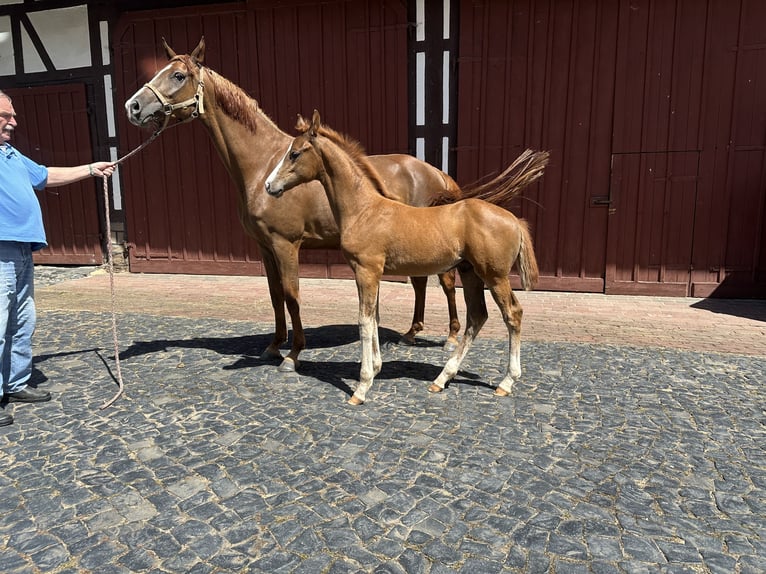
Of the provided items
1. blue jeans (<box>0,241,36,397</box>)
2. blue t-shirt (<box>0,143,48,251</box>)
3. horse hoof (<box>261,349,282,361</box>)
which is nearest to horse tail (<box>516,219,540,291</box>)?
horse hoof (<box>261,349,282,361</box>)

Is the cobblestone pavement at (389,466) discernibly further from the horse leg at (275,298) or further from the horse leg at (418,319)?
the horse leg at (418,319)

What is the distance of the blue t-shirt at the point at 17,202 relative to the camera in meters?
3.19

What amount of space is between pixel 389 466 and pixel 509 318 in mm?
1458

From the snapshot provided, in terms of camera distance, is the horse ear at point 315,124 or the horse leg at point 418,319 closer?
the horse ear at point 315,124

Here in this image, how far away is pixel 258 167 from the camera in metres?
4.22

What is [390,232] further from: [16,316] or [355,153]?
[16,316]

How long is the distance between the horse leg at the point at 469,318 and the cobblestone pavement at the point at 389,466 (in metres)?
0.11

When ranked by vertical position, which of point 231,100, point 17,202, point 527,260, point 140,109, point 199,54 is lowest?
point 527,260

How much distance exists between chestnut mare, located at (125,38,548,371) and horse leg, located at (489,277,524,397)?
0.78m

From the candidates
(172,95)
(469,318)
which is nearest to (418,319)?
(469,318)

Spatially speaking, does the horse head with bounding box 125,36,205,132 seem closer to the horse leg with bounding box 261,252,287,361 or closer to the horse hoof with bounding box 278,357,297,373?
the horse leg with bounding box 261,252,287,361

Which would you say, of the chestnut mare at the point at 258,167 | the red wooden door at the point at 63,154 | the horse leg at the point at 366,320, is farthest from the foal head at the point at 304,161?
the red wooden door at the point at 63,154

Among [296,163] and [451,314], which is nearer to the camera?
[296,163]

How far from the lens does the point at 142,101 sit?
3.93m
